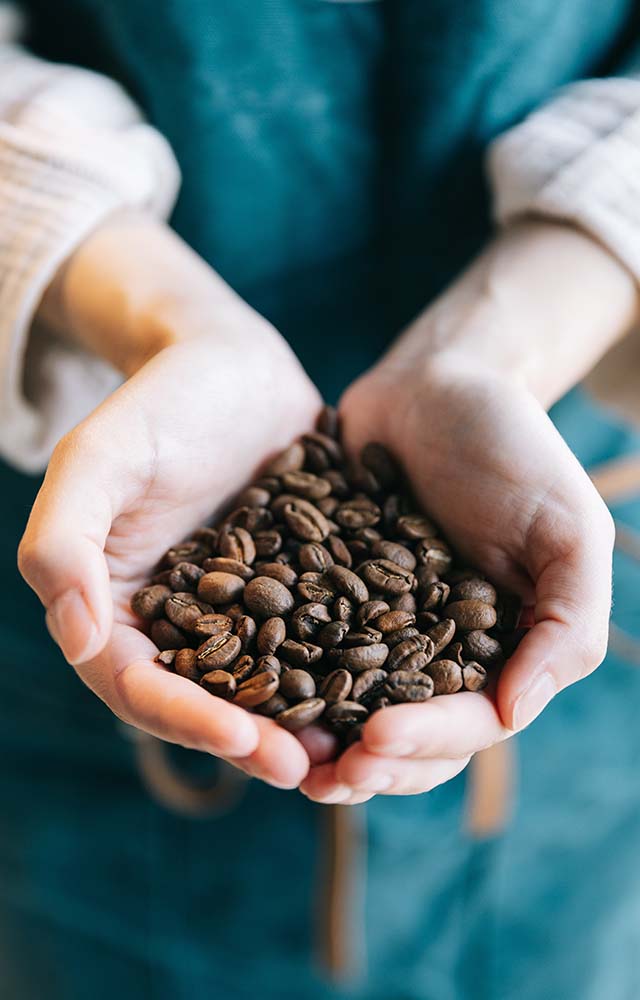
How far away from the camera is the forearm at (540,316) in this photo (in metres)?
1.08

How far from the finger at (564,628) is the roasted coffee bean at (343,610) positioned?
19cm

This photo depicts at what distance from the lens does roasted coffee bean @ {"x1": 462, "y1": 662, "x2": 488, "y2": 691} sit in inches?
34.2

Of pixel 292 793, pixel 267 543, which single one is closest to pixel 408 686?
pixel 267 543

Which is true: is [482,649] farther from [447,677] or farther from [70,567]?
[70,567]

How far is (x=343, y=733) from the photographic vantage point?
85 centimetres

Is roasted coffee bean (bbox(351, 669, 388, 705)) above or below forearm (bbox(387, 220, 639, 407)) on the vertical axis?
below

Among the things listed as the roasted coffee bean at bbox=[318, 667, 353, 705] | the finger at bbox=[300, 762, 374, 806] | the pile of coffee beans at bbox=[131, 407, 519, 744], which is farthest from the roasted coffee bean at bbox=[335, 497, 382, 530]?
the finger at bbox=[300, 762, 374, 806]

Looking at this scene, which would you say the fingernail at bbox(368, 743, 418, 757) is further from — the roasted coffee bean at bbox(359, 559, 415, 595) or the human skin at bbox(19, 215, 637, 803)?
the roasted coffee bean at bbox(359, 559, 415, 595)

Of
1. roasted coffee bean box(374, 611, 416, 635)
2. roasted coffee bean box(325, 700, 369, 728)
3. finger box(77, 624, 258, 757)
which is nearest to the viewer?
finger box(77, 624, 258, 757)

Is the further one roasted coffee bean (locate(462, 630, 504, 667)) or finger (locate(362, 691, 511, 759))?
roasted coffee bean (locate(462, 630, 504, 667))

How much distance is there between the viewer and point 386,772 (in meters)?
0.76

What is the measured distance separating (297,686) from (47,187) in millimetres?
623

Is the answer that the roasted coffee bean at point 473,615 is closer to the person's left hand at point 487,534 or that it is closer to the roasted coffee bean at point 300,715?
the person's left hand at point 487,534

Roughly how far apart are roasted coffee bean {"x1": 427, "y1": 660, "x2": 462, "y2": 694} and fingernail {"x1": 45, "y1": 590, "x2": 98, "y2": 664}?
32 cm
